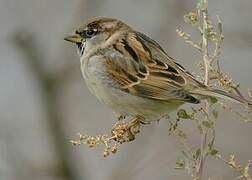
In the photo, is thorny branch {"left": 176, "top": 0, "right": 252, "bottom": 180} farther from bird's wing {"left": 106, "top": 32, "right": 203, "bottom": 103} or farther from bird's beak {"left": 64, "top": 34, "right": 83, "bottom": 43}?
bird's beak {"left": 64, "top": 34, "right": 83, "bottom": 43}

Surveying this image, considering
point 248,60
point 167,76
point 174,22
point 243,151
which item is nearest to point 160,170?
point 243,151

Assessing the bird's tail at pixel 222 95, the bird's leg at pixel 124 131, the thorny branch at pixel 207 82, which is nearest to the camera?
the thorny branch at pixel 207 82

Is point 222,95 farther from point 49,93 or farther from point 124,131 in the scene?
point 49,93

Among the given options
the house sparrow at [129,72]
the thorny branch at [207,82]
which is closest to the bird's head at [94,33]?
the house sparrow at [129,72]

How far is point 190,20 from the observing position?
8.75 feet

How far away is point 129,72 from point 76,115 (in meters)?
2.17

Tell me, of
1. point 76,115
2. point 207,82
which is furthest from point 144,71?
point 76,115

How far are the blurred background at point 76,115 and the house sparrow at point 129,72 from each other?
0.23 metres

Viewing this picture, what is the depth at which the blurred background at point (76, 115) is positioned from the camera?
4281 millimetres

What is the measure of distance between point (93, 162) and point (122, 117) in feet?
9.21

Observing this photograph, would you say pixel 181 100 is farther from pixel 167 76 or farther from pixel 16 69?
pixel 16 69

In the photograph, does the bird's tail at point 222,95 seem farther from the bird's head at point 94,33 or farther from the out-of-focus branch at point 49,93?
the out-of-focus branch at point 49,93

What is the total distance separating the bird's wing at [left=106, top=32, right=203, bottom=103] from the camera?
11.5ft

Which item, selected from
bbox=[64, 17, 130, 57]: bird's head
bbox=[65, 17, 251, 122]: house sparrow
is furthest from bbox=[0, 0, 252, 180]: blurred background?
bbox=[64, 17, 130, 57]: bird's head
